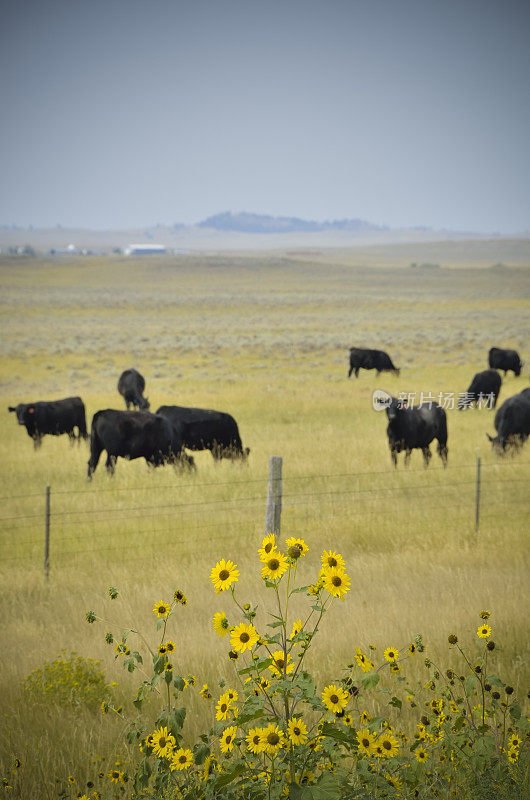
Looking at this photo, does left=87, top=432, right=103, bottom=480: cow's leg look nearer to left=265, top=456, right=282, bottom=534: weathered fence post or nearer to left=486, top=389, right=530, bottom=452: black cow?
left=265, top=456, right=282, bottom=534: weathered fence post

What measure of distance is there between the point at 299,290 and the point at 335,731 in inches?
3850

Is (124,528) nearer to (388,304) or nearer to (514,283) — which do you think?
(388,304)

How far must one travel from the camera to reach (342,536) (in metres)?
9.93

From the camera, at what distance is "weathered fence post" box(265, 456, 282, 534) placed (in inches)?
369

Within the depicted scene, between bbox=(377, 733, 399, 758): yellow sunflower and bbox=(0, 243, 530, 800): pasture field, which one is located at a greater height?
bbox=(377, 733, 399, 758): yellow sunflower

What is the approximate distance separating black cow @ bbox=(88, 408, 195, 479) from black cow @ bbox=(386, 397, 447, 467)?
151 inches

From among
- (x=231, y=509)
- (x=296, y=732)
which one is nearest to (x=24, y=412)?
(x=231, y=509)

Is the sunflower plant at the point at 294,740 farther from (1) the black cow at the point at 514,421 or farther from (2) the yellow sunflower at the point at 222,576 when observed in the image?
(1) the black cow at the point at 514,421

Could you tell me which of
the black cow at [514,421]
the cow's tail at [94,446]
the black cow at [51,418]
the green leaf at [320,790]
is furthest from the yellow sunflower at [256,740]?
the black cow at [51,418]

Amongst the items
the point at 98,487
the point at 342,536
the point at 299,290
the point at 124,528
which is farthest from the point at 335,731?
the point at 299,290

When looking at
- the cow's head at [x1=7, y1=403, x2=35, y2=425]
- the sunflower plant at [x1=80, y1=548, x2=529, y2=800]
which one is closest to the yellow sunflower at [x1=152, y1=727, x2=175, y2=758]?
the sunflower plant at [x1=80, y1=548, x2=529, y2=800]

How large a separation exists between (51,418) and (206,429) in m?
4.26

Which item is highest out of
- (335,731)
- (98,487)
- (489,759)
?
(335,731)

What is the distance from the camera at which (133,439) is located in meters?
14.0
